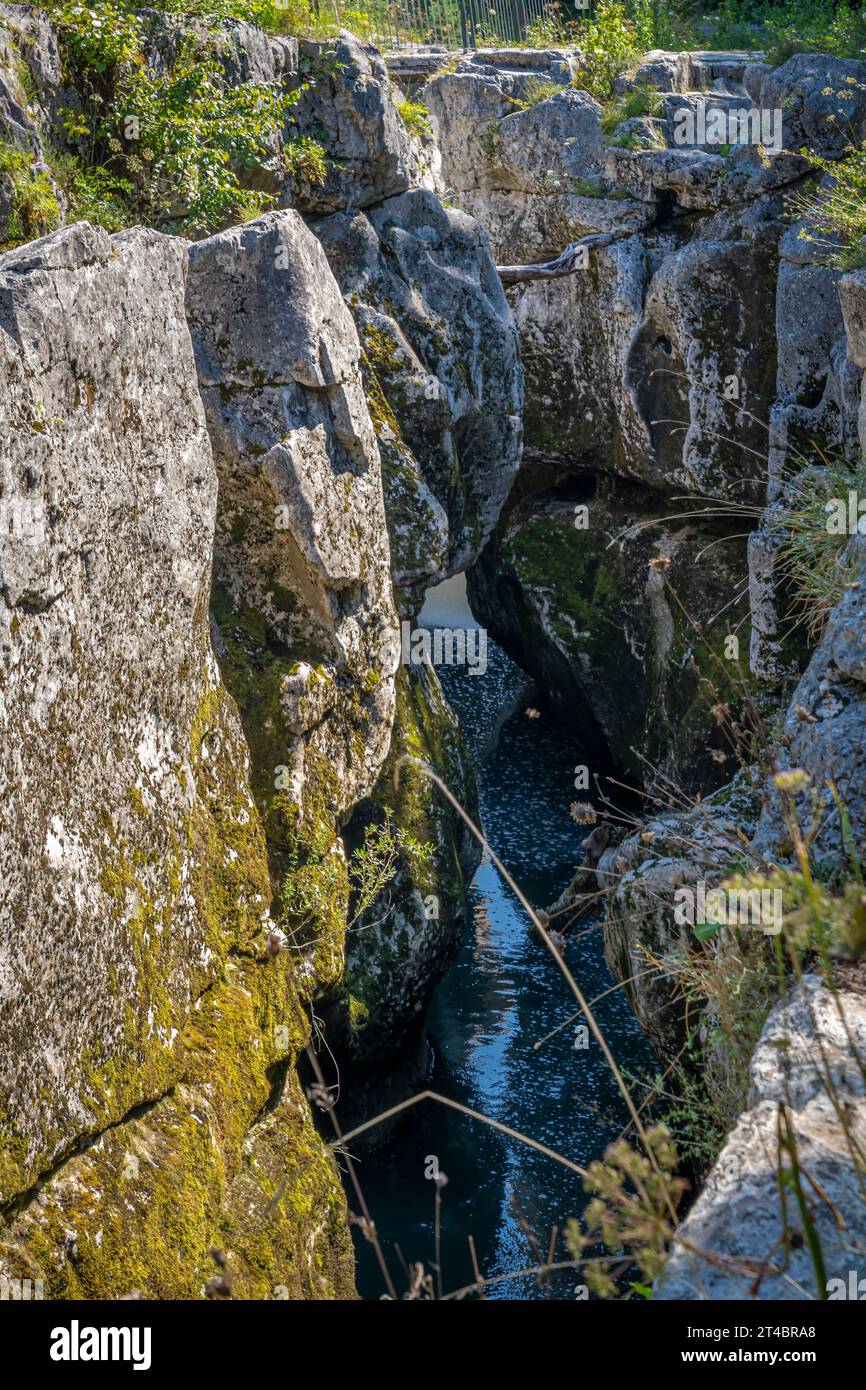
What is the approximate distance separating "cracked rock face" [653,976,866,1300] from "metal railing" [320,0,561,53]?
1632 cm

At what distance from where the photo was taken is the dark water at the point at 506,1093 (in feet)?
31.8

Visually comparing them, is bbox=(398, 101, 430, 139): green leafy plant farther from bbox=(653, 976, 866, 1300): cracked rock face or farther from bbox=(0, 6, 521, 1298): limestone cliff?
A: bbox=(653, 976, 866, 1300): cracked rock face

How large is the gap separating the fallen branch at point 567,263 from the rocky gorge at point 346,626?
9cm

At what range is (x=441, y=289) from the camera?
37.9 ft

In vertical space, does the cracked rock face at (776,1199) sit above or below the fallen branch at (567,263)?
below

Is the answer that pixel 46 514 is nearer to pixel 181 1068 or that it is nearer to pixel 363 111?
pixel 181 1068

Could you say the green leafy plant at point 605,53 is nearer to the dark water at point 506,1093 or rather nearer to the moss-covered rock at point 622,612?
the moss-covered rock at point 622,612

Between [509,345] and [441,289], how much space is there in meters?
1.04

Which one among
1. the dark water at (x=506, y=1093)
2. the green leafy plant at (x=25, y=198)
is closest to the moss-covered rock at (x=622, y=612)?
the dark water at (x=506, y=1093)

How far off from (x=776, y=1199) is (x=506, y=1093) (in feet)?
28.2

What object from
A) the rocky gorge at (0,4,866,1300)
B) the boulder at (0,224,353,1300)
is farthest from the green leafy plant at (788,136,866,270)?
the boulder at (0,224,353,1300)

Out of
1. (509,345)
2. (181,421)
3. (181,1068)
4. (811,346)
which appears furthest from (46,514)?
(811,346)

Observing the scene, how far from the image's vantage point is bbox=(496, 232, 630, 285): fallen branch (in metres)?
15.1

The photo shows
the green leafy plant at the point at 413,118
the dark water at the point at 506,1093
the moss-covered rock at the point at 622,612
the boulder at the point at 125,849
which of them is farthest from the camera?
the moss-covered rock at the point at 622,612
